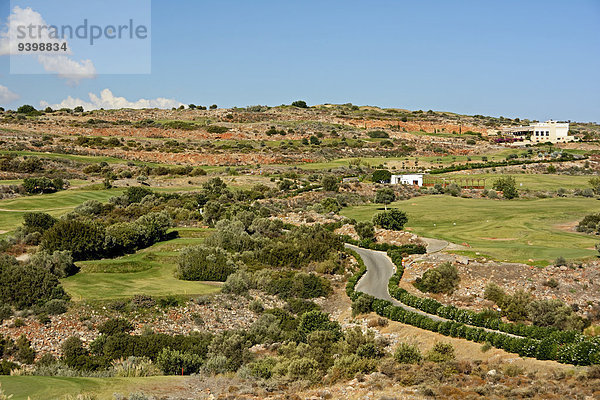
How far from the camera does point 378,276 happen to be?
4069cm

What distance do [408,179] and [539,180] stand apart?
778 inches

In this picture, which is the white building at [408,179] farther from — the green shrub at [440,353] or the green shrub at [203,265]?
the green shrub at [440,353]

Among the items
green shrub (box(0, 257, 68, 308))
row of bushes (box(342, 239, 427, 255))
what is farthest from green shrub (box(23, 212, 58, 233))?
row of bushes (box(342, 239, 427, 255))

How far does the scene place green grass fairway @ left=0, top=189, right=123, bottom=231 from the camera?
54.1 meters

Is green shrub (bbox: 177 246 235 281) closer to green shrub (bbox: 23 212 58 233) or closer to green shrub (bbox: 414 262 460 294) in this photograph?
green shrub (bbox: 414 262 460 294)

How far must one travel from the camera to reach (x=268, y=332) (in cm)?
3162

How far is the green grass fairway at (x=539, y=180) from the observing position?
273 ft

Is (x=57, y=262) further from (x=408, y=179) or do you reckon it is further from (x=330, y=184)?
(x=408, y=179)

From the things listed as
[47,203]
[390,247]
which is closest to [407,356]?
[390,247]

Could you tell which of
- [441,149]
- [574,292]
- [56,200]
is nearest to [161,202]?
[56,200]

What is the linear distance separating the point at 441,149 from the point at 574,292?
9060cm

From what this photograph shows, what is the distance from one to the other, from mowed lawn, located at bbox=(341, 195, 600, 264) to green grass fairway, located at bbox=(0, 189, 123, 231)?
29941 millimetres

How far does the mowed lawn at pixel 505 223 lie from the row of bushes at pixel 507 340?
43.3 feet

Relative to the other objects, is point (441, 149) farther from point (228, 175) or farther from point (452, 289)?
point (452, 289)
